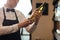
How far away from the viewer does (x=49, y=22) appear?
193 centimetres

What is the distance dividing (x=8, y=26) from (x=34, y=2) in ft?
1.71

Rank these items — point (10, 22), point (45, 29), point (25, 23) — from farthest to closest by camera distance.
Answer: point (45, 29) < point (10, 22) < point (25, 23)

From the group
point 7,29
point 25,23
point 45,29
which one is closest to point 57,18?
point 45,29

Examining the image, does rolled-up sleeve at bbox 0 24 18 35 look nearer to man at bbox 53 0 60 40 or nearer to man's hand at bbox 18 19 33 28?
man's hand at bbox 18 19 33 28

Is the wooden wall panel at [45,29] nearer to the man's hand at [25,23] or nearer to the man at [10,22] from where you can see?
the man at [10,22]

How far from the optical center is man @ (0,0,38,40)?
59.3 inches

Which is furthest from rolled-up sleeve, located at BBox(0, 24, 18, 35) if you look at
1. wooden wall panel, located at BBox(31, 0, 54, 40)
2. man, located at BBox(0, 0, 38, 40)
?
wooden wall panel, located at BBox(31, 0, 54, 40)

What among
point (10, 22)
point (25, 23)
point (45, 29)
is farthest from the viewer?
point (45, 29)

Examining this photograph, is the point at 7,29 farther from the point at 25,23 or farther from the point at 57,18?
the point at 57,18

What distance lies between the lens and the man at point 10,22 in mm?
1507

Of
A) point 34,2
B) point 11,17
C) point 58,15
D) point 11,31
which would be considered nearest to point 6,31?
point 11,31

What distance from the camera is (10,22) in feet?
5.27

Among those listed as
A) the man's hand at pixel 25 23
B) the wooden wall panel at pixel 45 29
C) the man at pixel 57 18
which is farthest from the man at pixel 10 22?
the man at pixel 57 18

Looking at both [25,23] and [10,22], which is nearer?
[25,23]
